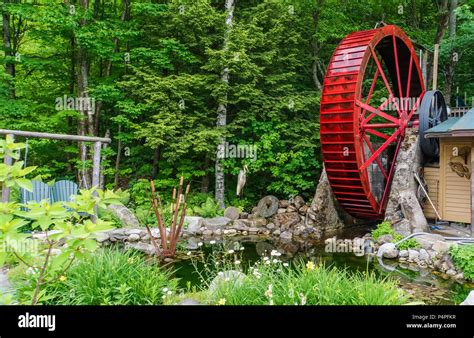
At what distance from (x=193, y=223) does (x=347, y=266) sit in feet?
12.7

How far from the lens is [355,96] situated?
838 centimetres

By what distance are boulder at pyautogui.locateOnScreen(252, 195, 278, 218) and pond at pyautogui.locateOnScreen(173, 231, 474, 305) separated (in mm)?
1264

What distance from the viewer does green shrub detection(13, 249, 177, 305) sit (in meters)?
3.36

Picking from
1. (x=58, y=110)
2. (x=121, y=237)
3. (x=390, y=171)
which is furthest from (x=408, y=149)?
(x=58, y=110)

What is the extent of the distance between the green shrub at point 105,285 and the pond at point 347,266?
2.14 ft

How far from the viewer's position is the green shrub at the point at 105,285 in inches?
132

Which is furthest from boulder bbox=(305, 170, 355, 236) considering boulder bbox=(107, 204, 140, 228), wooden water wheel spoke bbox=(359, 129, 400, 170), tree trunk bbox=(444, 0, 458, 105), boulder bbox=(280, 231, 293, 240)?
tree trunk bbox=(444, 0, 458, 105)

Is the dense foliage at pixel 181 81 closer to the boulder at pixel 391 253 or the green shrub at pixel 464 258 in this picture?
the boulder at pixel 391 253

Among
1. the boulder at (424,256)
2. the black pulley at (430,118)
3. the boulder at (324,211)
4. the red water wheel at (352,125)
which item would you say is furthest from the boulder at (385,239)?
the black pulley at (430,118)

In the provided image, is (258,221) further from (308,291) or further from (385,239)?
(308,291)

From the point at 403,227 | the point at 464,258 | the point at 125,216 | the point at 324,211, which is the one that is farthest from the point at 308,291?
the point at 324,211

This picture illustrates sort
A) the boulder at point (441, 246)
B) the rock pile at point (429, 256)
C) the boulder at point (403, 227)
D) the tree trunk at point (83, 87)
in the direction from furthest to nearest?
the tree trunk at point (83, 87) → the boulder at point (403, 227) → the boulder at point (441, 246) → the rock pile at point (429, 256)

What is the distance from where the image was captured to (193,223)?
30.1 ft

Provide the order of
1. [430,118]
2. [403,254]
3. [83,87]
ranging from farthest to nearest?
1. [83,87]
2. [430,118]
3. [403,254]
